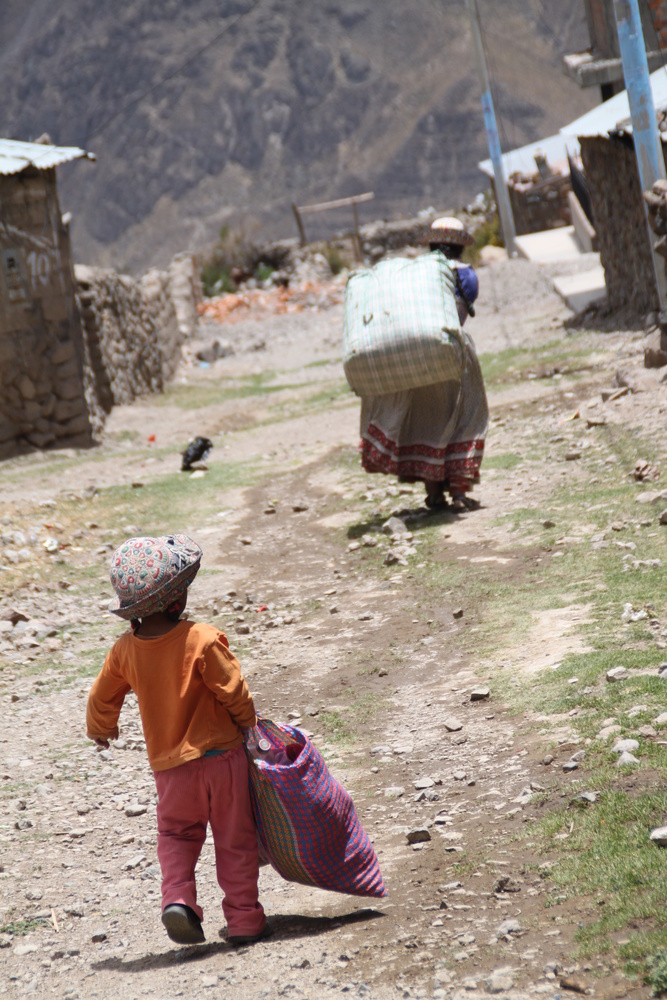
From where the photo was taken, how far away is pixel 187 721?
2.93 m

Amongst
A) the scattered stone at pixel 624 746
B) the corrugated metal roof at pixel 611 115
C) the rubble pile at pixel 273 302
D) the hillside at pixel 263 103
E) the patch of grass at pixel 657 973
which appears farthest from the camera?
the hillside at pixel 263 103

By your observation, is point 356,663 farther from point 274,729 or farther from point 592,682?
point 274,729

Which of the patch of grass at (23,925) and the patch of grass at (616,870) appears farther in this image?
the patch of grass at (23,925)

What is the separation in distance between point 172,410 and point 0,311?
→ 289cm

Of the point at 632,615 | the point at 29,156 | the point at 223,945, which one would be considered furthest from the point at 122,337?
the point at 223,945

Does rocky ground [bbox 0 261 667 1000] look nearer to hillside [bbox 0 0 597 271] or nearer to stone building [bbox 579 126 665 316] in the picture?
stone building [bbox 579 126 665 316]

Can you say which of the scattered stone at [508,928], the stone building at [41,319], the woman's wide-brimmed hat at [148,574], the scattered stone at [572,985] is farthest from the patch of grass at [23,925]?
the stone building at [41,319]

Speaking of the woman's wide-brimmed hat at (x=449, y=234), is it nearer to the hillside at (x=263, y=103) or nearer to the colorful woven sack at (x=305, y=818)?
the colorful woven sack at (x=305, y=818)

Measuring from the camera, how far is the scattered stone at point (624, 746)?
3.16m

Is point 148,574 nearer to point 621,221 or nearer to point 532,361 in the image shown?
point 532,361

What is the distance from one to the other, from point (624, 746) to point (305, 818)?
0.92m

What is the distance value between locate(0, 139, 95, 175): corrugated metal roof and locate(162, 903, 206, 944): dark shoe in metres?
8.58

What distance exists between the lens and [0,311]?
34.6ft

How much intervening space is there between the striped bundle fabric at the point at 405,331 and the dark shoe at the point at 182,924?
372cm
